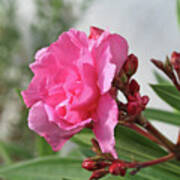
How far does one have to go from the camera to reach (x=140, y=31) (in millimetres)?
1367

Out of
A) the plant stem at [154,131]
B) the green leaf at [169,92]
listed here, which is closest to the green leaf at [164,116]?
the green leaf at [169,92]

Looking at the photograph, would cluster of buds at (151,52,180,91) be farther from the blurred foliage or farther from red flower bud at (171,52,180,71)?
the blurred foliage

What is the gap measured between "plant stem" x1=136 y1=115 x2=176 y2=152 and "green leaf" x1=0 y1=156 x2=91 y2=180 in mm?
210

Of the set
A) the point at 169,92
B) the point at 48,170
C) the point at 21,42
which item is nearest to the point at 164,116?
the point at 169,92

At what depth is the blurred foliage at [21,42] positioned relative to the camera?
1954 millimetres

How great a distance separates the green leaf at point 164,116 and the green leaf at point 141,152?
110 millimetres

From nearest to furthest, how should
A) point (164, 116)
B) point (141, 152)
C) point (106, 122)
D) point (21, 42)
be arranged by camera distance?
point (106, 122), point (141, 152), point (164, 116), point (21, 42)

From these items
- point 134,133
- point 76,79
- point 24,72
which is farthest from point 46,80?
point 24,72

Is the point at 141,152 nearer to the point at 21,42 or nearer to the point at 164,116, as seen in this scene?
the point at 164,116

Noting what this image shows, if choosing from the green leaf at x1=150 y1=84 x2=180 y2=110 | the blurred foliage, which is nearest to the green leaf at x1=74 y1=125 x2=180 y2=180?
the green leaf at x1=150 y1=84 x2=180 y2=110

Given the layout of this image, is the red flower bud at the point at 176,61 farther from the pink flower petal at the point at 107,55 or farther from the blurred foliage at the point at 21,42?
the blurred foliage at the point at 21,42

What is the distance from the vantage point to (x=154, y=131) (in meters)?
0.32

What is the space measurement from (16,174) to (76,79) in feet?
1.28

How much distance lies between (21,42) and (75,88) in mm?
2094
